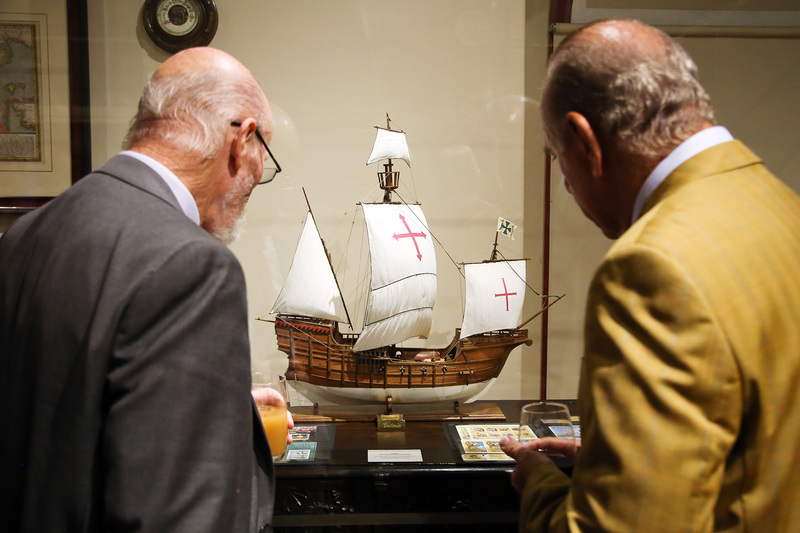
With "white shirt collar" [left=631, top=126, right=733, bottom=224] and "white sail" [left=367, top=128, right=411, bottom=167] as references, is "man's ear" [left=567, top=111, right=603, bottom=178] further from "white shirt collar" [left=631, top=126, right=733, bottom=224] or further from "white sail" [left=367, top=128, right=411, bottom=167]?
"white sail" [left=367, top=128, right=411, bottom=167]

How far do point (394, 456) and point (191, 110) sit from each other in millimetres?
1282

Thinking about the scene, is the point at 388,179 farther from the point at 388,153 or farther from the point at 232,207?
the point at 232,207

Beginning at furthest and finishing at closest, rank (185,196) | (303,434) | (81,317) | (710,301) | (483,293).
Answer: (483,293)
(303,434)
(185,196)
(81,317)
(710,301)

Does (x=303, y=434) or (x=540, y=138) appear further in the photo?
(x=540, y=138)

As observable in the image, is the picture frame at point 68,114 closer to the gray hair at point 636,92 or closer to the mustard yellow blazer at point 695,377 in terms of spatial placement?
the gray hair at point 636,92

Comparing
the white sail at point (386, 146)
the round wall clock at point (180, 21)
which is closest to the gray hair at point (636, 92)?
the white sail at point (386, 146)

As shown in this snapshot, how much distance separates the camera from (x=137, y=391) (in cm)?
84

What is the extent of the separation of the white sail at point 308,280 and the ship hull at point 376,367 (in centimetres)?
6

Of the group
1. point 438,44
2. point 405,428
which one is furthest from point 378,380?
point 438,44

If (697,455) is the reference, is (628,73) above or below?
above

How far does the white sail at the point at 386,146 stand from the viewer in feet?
8.05

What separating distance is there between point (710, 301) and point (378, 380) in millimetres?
1892

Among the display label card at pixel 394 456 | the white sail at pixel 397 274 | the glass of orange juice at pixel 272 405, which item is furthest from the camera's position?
the white sail at pixel 397 274

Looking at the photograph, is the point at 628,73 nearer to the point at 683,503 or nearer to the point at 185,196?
the point at 683,503
